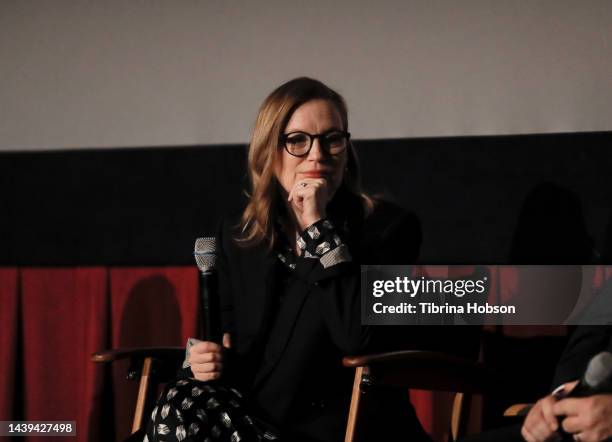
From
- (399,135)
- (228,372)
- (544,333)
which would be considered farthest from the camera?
(399,135)

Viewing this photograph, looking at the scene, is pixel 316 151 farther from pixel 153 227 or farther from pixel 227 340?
pixel 153 227

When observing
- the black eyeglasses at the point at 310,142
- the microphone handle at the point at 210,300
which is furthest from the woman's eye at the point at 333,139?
the microphone handle at the point at 210,300

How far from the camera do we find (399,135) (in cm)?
287

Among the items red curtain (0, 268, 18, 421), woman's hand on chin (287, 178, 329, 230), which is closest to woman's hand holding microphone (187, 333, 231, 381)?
woman's hand on chin (287, 178, 329, 230)

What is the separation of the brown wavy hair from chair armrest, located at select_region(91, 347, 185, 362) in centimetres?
34

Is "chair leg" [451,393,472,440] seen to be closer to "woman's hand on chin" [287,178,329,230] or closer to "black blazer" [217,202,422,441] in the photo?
"black blazer" [217,202,422,441]

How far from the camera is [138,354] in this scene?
2.06 meters

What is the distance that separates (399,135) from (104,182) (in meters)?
1.14

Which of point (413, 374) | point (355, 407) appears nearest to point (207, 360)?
point (355, 407)

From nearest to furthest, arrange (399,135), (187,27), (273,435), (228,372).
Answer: (273,435), (228,372), (399,135), (187,27)

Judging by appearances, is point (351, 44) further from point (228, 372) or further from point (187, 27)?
point (228, 372)

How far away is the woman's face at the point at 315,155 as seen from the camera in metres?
2.02

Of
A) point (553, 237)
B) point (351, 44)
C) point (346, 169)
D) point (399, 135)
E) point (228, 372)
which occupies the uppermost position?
point (351, 44)

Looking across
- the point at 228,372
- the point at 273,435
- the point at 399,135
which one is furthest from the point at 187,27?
the point at 273,435
